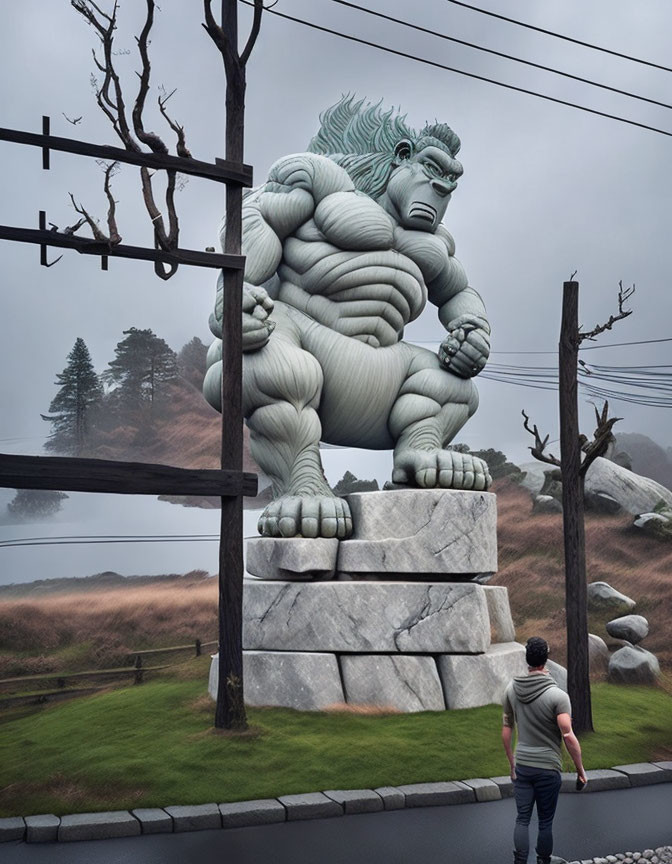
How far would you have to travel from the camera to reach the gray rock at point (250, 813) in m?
5.32

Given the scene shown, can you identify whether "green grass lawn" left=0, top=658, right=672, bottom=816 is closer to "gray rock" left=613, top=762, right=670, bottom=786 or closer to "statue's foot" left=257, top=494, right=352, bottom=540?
"gray rock" left=613, top=762, right=670, bottom=786

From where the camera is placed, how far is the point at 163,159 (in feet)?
20.9

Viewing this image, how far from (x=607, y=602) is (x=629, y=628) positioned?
130 cm

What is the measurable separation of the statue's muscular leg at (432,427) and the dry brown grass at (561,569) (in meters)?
4.06

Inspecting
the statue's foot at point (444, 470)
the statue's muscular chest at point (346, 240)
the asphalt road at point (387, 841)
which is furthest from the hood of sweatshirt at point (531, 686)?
the statue's muscular chest at point (346, 240)

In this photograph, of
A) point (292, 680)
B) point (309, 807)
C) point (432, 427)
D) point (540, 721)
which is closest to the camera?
point (540, 721)

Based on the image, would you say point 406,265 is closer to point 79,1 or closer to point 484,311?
point 484,311

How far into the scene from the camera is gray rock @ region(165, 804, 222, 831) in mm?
5234

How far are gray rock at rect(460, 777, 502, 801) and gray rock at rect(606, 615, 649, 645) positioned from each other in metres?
5.11

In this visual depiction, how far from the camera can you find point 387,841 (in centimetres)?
515

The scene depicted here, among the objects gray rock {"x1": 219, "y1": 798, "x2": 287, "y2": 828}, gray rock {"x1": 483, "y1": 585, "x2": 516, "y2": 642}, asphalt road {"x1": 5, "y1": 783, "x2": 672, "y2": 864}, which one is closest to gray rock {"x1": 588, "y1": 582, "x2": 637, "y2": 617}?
gray rock {"x1": 483, "y1": 585, "x2": 516, "y2": 642}

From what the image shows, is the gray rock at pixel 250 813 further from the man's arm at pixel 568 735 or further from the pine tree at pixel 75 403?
the pine tree at pixel 75 403

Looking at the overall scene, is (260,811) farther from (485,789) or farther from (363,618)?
(363,618)

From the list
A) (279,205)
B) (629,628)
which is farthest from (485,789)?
(629,628)
